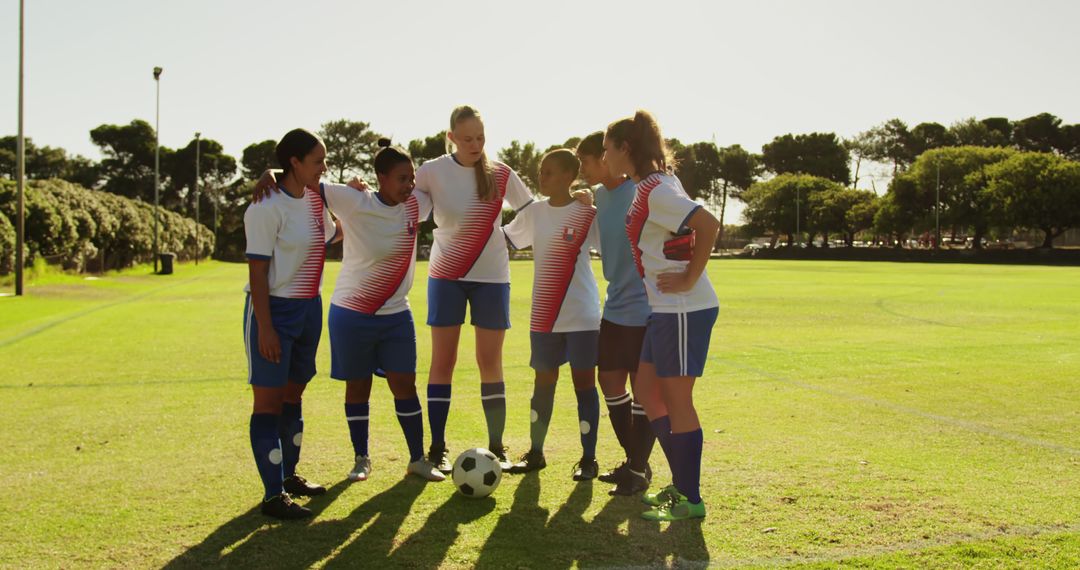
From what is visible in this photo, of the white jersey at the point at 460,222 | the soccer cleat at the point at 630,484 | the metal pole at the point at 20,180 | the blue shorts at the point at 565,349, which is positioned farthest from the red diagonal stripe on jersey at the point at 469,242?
the metal pole at the point at 20,180

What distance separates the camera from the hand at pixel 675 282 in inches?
180

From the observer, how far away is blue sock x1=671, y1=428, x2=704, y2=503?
461 cm

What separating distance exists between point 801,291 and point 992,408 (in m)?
19.0

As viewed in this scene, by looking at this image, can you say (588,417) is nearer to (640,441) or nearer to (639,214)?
(640,441)

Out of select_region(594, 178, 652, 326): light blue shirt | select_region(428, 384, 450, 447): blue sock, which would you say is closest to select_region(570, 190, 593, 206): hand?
select_region(594, 178, 652, 326): light blue shirt

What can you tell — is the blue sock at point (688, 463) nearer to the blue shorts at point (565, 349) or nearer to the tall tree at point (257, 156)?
the blue shorts at point (565, 349)

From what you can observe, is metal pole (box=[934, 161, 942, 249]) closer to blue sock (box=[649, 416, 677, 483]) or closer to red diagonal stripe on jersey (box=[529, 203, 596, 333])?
red diagonal stripe on jersey (box=[529, 203, 596, 333])

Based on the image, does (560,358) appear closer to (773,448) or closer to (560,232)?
(560,232)

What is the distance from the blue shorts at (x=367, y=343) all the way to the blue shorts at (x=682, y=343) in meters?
1.67

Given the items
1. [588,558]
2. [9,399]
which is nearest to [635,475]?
[588,558]

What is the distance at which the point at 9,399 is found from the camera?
8602 millimetres

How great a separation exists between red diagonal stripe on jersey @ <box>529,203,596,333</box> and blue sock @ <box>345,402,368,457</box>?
121cm

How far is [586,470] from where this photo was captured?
5.52 meters

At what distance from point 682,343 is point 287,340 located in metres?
2.12
